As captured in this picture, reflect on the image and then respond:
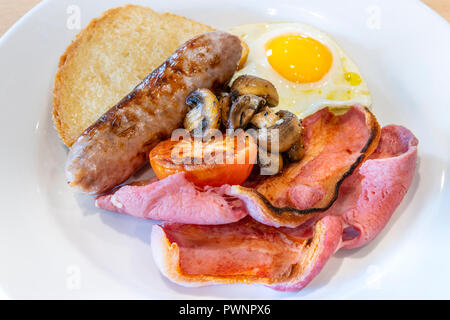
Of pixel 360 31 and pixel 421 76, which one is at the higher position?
pixel 360 31

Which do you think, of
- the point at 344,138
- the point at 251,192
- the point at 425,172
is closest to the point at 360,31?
the point at 344,138

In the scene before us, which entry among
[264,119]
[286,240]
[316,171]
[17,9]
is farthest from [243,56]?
[17,9]

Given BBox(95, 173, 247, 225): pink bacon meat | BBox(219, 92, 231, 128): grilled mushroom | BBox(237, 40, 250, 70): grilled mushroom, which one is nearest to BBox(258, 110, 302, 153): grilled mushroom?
BBox(219, 92, 231, 128): grilled mushroom

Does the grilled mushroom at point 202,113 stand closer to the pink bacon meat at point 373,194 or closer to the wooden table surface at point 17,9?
the pink bacon meat at point 373,194

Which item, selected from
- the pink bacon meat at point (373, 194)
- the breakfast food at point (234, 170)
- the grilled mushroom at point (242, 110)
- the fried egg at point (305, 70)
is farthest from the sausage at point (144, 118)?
the pink bacon meat at point (373, 194)

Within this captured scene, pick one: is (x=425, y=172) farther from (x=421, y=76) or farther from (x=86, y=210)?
(x=86, y=210)

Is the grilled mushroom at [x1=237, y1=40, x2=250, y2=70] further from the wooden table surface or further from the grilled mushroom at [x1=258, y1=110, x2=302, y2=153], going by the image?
the wooden table surface
